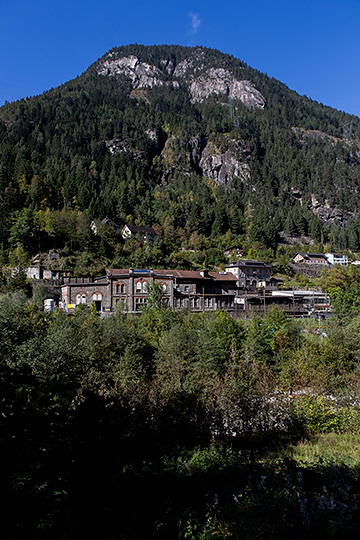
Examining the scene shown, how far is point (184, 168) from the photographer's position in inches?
5876

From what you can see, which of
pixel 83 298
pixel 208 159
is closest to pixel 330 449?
pixel 83 298

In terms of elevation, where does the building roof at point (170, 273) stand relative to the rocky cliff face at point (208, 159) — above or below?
below

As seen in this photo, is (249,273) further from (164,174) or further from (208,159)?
(208,159)

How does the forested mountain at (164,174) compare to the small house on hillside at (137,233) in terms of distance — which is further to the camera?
the small house on hillside at (137,233)

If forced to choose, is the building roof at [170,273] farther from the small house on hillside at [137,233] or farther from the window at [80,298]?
the small house on hillside at [137,233]

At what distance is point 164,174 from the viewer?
474 feet

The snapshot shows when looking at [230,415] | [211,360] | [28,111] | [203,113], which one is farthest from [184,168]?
[230,415]

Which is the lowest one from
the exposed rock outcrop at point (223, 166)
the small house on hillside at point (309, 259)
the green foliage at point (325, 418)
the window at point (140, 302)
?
the green foliage at point (325, 418)

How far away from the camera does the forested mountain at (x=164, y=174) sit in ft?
240

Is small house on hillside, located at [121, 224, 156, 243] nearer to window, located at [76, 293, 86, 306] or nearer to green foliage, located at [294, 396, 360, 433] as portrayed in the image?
window, located at [76, 293, 86, 306]

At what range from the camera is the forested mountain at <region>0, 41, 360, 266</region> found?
7325cm

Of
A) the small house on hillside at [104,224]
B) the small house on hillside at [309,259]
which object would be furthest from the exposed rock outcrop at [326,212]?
the small house on hillside at [104,224]

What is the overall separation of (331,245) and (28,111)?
12240cm

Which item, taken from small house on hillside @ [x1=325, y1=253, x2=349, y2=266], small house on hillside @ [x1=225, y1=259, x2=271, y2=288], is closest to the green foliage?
small house on hillside @ [x1=225, y1=259, x2=271, y2=288]
